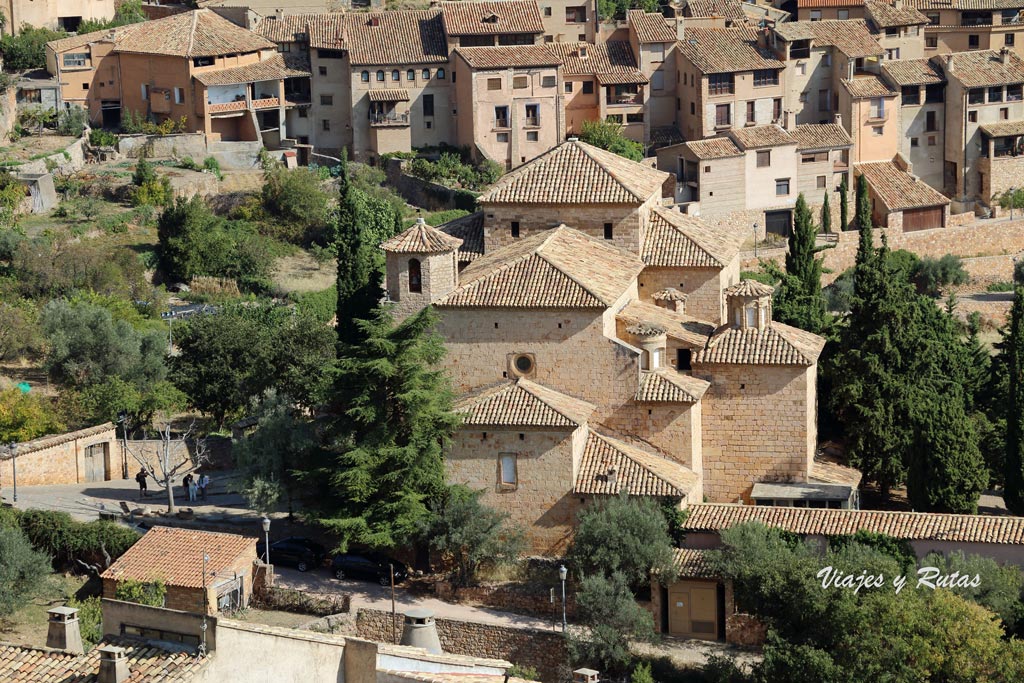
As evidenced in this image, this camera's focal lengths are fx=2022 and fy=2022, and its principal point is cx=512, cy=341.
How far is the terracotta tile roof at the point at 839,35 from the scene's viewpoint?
8488cm

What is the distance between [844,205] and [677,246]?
2815cm

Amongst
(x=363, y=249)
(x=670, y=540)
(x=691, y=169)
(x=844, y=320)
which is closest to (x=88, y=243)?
(x=363, y=249)

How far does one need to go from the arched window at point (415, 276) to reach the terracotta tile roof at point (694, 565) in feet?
29.0

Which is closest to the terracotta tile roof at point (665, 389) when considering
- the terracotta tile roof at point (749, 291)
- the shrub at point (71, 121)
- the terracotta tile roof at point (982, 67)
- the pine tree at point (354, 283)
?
the terracotta tile roof at point (749, 291)

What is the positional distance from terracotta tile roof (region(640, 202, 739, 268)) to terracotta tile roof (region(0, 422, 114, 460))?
597 inches

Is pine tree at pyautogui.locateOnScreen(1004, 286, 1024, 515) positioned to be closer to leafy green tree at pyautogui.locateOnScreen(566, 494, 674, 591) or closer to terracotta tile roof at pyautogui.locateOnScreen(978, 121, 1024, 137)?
leafy green tree at pyautogui.locateOnScreen(566, 494, 674, 591)

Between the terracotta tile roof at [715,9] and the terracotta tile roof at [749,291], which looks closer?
the terracotta tile roof at [749,291]

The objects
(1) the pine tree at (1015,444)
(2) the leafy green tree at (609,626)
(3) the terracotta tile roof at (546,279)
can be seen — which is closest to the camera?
(2) the leafy green tree at (609,626)

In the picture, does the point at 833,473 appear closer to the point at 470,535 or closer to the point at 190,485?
the point at 470,535

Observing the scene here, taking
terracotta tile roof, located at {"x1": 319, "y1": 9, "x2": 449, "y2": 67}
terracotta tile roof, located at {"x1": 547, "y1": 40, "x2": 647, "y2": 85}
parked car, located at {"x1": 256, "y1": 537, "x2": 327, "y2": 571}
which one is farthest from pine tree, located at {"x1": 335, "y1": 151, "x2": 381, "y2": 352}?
terracotta tile roof, located at {"x1": 547, "y1": 40, "x2": 647, "y2": 85}

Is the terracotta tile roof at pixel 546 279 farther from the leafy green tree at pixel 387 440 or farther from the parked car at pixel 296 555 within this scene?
the parked car at pixel 296 555

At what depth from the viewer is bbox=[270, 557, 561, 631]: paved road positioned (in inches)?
1762

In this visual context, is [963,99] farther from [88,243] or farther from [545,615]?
[545,615]

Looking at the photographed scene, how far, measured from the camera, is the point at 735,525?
44375 millimetres
